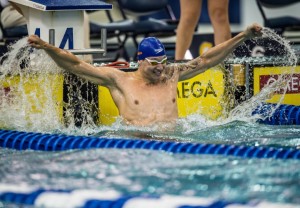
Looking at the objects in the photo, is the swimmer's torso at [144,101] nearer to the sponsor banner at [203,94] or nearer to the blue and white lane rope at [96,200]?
the sponsor banner at [203,94]

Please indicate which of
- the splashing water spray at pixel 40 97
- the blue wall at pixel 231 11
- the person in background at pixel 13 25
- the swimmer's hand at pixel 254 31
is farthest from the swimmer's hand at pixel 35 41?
the blue wall at pixel 231 11

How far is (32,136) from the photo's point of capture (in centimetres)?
423

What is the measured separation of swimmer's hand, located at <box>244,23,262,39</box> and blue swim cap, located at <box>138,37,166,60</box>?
1.49ft

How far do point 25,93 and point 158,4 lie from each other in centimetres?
342

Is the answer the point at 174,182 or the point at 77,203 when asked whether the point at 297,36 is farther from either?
the point at 77,203

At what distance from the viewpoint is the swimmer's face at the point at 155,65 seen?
15.2 ft

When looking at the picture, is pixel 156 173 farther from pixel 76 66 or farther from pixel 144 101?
pixel 144 101

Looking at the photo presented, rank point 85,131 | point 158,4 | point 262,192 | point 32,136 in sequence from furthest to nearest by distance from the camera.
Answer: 1. point 158,4
2. point 85,131
3. point 32,136
4. point 262,192

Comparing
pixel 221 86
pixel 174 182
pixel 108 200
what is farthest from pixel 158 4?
pixel 108 200

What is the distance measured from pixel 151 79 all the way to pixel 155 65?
0.40 ft

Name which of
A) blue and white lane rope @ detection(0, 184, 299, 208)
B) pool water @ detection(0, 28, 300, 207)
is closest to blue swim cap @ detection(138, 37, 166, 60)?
pool water @ detection(0, 28, 300, 207)

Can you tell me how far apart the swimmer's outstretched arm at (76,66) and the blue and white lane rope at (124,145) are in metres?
0.40

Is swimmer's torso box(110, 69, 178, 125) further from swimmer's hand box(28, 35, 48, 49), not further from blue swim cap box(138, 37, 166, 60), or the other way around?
swimmer's hand box(28, 35, 48, 49)

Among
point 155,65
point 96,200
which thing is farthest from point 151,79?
point 96,200
